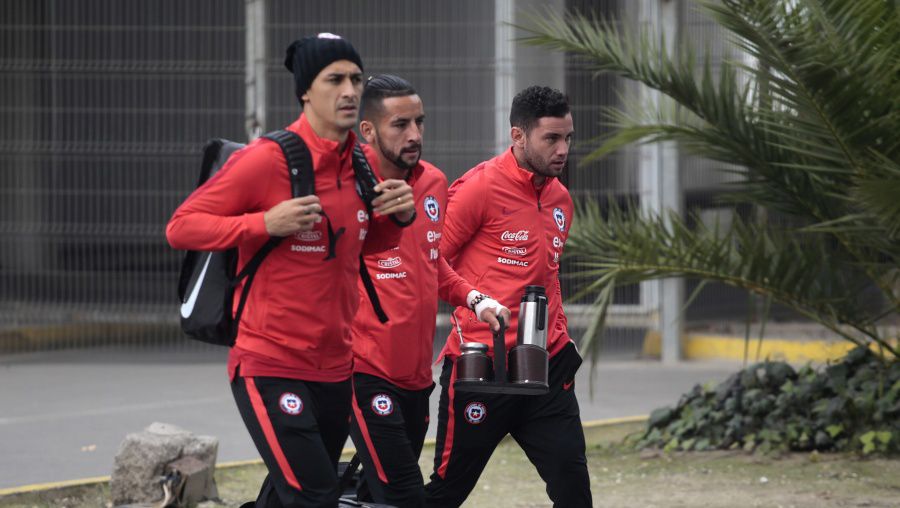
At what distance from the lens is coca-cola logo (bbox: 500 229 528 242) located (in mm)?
5789

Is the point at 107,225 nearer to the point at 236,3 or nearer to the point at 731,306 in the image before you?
the point at 236,3

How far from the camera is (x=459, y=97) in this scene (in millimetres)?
13000

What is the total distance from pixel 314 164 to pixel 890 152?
422 cm

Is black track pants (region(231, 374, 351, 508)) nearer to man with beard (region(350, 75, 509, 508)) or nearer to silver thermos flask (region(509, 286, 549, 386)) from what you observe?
man with beard (region(350, 75, 509, 508))

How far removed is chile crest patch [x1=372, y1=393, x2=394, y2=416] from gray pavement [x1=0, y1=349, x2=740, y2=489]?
3.15m

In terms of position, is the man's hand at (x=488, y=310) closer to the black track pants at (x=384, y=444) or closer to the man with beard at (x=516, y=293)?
the man with beard at (x=516, y=293)

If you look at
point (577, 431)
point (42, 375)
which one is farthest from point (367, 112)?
point (42, 375)

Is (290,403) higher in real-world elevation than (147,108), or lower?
lower

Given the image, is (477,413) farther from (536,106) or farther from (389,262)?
(536,106)

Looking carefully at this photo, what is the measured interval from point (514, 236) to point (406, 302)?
21.8 inches

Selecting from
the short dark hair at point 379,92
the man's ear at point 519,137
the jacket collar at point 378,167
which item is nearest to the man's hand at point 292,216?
the jacket collar at point 378,167

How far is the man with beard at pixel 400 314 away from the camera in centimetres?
533

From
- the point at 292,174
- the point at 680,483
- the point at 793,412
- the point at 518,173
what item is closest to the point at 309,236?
the point at 292,174

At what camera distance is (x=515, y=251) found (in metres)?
5.79
